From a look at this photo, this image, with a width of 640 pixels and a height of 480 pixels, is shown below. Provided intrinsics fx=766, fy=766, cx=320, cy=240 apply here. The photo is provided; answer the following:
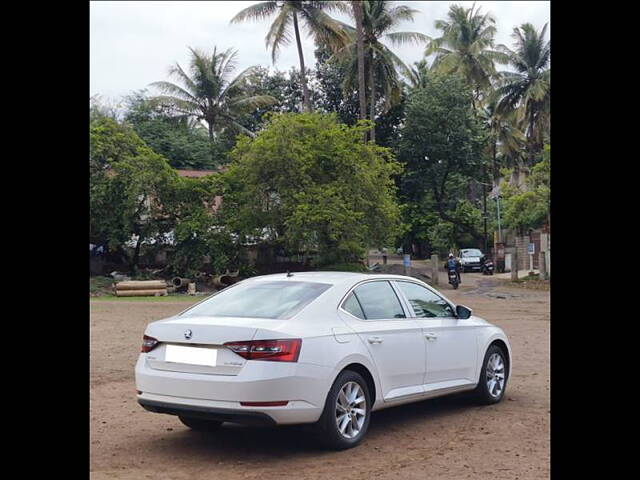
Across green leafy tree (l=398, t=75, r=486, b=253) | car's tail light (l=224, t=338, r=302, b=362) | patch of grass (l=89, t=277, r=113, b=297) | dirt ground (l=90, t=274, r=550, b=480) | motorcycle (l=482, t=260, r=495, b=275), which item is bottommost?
dirt ground (l=90, t=274, r=550, b=480)

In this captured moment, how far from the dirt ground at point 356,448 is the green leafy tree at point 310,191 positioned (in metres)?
19.2

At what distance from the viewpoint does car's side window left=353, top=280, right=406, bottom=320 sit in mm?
7172

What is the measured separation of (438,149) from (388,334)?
4023 cm

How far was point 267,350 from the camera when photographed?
599cm

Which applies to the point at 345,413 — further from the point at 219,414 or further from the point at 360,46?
the point at 360,46

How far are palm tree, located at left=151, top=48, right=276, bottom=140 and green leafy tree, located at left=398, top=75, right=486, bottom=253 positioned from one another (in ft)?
30.9

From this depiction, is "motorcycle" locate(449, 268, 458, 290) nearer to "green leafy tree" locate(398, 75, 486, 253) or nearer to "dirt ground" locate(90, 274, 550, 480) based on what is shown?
"green leafy tree" locate(398, 75, 486, 253)

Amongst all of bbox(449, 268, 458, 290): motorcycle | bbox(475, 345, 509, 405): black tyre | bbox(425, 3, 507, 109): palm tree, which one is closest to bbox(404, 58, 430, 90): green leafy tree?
bbox(425, 3, 507, 109): palm tree

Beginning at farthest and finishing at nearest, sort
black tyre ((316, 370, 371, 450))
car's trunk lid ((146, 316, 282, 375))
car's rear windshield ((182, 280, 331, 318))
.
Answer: car's rear windshield ((182, 280, 331, 318)) < black tyre ((316, 370, 371, 450)) < car's trunk lid ((146, 316, 282, 375))

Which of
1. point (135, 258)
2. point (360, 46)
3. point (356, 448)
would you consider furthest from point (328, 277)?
point (360, 46)

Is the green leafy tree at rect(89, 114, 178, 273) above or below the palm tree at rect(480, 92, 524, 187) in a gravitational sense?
below

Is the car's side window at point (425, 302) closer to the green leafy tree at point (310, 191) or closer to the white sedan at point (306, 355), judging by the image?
the white sedan at point (306, 355)

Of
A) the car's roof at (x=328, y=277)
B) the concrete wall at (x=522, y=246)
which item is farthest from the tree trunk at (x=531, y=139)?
the car's roof at (x=328, y=277)
